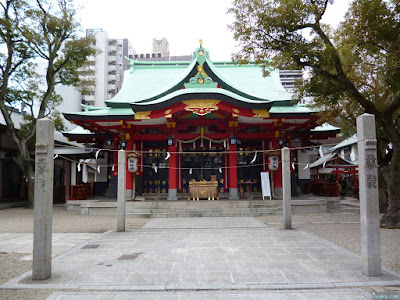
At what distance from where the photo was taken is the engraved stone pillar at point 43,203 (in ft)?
16.7

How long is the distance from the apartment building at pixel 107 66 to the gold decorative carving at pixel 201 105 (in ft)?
146

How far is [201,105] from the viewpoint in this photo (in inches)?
581

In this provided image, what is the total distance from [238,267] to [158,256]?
181 centimetres

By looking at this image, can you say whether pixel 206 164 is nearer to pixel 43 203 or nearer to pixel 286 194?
pixel 286 194

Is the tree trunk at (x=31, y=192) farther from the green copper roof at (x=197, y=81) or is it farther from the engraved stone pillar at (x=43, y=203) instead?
the engraved stone pillar at (x=43, y=203)

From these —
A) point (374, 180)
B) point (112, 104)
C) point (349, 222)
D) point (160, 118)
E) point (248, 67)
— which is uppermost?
point (248, 67)

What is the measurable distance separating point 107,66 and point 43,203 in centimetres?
6063

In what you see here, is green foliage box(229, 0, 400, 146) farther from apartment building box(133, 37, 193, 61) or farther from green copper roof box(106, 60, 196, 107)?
apartment building box(133, 37, 193, 61)

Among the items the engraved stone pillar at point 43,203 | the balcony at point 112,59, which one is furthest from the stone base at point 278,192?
the balcony at point 112,59

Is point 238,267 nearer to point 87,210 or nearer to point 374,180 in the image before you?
point 374,180

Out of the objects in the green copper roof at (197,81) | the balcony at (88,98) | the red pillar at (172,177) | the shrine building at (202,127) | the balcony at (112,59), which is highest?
the balcony at (112,59)

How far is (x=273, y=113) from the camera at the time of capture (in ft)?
49.9

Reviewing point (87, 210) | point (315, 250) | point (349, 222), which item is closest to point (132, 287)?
point (315, 250)

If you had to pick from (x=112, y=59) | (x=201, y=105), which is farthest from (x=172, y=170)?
(x=112, y=59)
